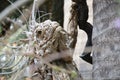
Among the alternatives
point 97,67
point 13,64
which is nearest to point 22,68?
point 13,64

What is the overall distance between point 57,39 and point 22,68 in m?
0.37

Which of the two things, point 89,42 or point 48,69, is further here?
point 89,42

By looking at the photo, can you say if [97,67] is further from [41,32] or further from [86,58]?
[86,58]

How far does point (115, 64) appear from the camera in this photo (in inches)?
101

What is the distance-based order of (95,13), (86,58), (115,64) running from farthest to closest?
(86,58) → (95,13) → (115,64)

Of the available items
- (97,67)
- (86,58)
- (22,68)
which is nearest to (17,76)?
(22,68)

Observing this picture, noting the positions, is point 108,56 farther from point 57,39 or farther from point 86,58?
point 86,58

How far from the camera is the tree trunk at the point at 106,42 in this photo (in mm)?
2572

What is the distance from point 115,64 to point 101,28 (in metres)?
0.27

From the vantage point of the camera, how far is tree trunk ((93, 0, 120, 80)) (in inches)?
101

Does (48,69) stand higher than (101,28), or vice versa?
(101,28)

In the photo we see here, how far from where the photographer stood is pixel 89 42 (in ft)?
14.6

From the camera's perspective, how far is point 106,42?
2652 mm

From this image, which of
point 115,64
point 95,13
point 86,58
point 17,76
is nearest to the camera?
point 115,64
